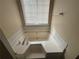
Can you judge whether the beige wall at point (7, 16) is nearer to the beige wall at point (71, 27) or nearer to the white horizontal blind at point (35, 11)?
the white horizontal blind at point (35, 11)

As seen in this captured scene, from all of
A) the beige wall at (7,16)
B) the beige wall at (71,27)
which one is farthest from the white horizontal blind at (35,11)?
the beige wall at (71,27)

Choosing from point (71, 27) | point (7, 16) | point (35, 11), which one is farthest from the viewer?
point (35, 11)

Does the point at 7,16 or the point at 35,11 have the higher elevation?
the point at 7,16

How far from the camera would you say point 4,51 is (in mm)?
2512

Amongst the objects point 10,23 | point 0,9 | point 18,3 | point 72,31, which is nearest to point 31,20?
point 18,3

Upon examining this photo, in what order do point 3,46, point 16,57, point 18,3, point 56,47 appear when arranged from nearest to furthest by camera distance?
point 3,46
point 16,57
point 56,47
point 18,3

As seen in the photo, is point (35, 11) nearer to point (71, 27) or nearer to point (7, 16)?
point (7, 16)

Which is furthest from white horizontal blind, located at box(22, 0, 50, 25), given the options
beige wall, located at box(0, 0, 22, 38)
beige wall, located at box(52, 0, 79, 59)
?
beige wall, located at box(52, 0, 79, 59)

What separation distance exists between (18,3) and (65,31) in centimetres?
137

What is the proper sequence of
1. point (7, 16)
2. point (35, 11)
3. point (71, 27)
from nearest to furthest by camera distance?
point (71, 27), point (7, 16), point (35, 11)

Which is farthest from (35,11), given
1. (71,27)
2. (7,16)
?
(71,27)

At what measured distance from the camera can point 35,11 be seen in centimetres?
370

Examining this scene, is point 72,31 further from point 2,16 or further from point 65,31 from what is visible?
point 2,16

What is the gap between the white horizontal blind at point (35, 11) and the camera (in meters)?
3.54
